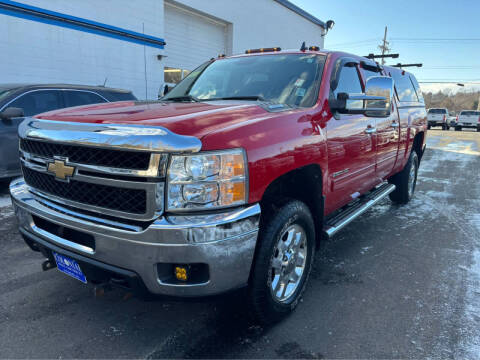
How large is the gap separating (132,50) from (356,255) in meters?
10.5

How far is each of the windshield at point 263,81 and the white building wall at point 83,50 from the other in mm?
7232

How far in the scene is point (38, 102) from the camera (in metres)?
5.90

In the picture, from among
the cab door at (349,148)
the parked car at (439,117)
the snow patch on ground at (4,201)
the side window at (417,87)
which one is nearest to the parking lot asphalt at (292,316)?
the cab door at (349,148)

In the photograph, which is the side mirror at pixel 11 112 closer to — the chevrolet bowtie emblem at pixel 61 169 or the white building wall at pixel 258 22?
the chevrolet bowtie emblem at pixel 61 169

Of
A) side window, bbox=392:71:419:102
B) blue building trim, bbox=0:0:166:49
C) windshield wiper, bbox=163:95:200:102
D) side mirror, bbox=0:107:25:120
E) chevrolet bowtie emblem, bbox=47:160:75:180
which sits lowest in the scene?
chevrolet bowtie emblem, bbox=47:160:75:180

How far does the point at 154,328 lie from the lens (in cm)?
245

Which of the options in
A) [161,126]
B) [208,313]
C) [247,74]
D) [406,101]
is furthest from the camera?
[406,101]

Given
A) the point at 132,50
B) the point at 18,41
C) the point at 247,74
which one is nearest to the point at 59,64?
the point at 18,41

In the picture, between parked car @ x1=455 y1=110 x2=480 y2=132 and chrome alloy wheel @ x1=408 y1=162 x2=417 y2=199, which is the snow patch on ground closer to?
chrome alloy wheel @ x1=408 y1=162 x2=417 y2=199

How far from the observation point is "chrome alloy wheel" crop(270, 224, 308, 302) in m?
2.44

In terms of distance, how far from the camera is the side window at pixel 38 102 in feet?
18.8

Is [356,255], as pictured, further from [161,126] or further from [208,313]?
[161,126]

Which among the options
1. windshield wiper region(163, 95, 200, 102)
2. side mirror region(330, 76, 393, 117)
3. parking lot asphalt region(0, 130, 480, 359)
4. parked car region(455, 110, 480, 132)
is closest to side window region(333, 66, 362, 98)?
side mirror region(330, 76, 393, 117)

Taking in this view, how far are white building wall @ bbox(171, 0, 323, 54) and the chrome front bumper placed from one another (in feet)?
42.7
